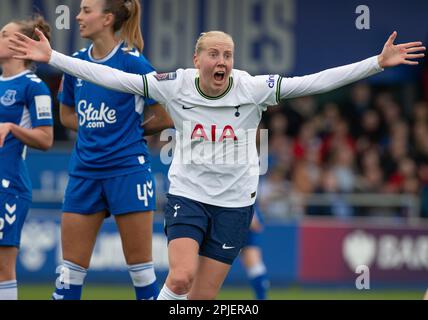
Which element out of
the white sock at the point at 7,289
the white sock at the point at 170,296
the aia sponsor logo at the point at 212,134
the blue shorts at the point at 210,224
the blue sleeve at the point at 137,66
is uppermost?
the blue sleeve at the point at 137,66

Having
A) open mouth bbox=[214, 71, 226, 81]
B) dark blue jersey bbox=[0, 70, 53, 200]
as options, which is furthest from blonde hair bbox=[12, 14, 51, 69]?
open mouth bbox=[214, 71, 226, 81]

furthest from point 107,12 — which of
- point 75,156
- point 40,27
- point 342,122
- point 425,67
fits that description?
point 425,67

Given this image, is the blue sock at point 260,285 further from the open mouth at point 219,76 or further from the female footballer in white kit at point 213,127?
the open mouth at point 219,76

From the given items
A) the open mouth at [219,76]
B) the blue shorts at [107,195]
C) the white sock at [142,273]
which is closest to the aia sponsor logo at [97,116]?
the blue shorts at [107,195]

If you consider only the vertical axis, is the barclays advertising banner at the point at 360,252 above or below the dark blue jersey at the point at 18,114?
below

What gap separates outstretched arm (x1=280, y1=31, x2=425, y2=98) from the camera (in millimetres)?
7148

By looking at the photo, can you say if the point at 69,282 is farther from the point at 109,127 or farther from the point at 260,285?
the point at 260,285

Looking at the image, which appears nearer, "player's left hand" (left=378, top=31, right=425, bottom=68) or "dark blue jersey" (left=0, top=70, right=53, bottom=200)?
"player's left hand" (left=378, top=31, right=425, bottom=68)

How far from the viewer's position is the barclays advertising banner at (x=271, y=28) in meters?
16.4

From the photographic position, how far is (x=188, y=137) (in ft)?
24.1

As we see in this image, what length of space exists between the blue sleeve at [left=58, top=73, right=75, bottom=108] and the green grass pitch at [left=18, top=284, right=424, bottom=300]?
16.3 feet

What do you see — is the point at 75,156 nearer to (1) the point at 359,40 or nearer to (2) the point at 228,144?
Result: (2) the point at 228,144

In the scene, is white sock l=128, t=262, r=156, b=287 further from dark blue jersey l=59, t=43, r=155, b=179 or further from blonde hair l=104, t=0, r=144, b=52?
blonde hair l=104, t=0, r=144, b=52
